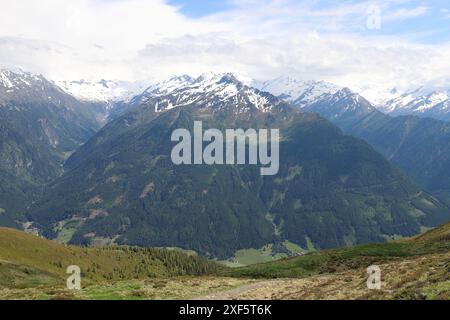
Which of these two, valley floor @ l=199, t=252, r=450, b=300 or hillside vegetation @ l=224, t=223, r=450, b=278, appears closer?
→ valley floor @ l=199, t=252, r=450, b=300

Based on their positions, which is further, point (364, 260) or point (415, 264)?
point (364, 260)

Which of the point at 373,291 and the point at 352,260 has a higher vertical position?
the point at 373,291

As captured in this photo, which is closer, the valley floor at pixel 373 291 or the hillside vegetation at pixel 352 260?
the valley floor at pixel 373 291

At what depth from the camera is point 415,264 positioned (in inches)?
2153

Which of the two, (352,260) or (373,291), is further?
(352,260)

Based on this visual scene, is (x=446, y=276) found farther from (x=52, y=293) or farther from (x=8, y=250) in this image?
(x=8, y=250)

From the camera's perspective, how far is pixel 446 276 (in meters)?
43.2
